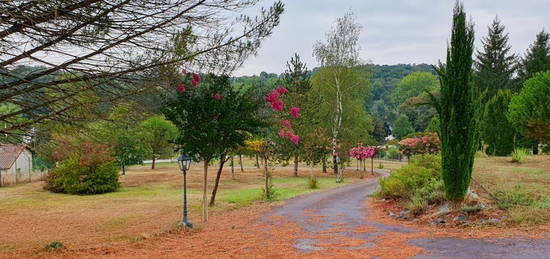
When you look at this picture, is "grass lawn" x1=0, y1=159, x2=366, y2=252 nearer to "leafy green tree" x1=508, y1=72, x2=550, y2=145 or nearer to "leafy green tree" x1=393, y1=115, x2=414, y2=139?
"leafy green tree" x1=508, y1=72, x2=550, y2=145

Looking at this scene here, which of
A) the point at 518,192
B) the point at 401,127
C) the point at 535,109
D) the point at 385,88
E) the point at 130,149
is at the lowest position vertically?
the point at 518,192

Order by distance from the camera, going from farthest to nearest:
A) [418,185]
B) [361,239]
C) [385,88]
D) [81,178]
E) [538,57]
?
[385,88] → [538,57] → [81,178] → [418,185] → [361,239]

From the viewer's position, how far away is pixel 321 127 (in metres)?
35.8

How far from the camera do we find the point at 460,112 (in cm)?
1098

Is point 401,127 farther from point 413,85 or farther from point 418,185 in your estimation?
point 418,185

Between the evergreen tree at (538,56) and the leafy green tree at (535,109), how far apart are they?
69.9ft

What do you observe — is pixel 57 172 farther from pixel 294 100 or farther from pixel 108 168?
pixel 294 100

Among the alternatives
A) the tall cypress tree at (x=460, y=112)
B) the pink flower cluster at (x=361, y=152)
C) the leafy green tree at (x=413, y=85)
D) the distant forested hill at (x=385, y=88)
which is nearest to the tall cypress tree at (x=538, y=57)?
the pink flower cluster at (x=361, y=152)

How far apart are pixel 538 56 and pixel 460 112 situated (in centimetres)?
3632

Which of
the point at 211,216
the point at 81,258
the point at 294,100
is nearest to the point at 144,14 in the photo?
the point at 81,258

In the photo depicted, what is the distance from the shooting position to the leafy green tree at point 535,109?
16953mm

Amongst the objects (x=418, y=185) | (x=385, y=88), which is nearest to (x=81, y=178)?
(x=418, y=185)

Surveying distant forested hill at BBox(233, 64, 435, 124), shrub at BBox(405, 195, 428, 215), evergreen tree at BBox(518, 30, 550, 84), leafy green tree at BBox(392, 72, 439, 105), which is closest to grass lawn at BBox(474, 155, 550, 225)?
shrub at BBox(405, 195, 428, 215)

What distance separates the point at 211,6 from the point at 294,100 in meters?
24.7
